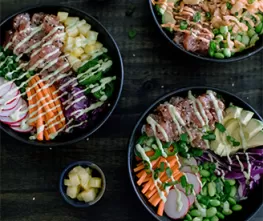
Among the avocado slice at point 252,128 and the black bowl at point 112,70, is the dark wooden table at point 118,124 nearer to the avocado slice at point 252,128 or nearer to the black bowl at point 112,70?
the black bowl at point 112,70

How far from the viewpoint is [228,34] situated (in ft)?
8.30

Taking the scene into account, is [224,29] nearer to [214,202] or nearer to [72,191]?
[214,202]

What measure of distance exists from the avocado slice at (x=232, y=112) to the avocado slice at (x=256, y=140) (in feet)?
0.41

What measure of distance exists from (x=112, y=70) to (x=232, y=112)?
0.61m

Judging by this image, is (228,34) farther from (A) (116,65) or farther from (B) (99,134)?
(B) (99,134)

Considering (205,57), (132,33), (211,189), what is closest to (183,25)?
(205,57)

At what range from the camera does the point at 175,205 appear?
248 centimetres

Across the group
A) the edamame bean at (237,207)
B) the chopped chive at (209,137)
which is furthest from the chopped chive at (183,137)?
the edamame bean at (237,207)

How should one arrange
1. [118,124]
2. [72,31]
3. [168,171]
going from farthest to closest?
[118,124], [72,31], [168,171]

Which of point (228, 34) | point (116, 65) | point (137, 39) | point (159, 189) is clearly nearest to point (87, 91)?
point (116, 65)

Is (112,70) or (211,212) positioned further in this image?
(112,70)

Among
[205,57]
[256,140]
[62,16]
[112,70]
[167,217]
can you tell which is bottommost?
[167,217]

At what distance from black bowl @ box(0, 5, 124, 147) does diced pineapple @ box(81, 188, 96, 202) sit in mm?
251

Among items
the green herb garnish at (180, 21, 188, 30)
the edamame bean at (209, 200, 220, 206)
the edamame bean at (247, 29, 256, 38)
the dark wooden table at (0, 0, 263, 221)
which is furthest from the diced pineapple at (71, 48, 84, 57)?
the edamame bean at (209, 200, 220, 206)
